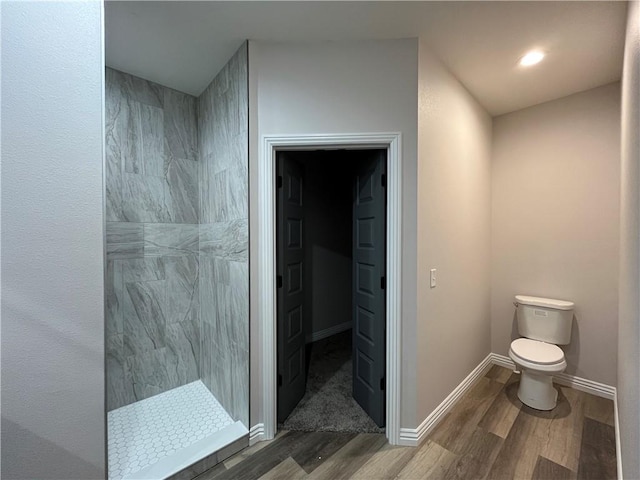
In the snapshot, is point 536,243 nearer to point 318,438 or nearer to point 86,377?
point 318,438

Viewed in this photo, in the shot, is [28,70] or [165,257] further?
[165,257]

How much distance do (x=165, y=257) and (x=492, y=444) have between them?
2751 mm

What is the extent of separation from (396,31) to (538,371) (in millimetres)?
2552

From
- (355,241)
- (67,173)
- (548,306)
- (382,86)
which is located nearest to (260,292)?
(355,241)

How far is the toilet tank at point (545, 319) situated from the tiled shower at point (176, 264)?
2.45 metres

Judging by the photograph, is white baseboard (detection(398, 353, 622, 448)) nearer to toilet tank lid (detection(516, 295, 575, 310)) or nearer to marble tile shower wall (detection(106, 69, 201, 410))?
toilet tank lid (detection(516, 295, 575, 310))

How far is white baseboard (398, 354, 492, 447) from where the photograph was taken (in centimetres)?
164

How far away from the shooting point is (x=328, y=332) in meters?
3.45

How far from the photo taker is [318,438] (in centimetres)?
171

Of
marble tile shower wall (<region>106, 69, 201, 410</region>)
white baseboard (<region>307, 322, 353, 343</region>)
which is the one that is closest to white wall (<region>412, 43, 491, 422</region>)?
white baseboard (<region>307, 322, 353, 343</region>)

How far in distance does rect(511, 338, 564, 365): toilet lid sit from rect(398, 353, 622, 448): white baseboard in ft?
1.42

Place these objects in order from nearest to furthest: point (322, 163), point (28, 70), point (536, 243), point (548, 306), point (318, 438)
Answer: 1. point (28, 70)
2. point (318, 438)
3. point (548, 306)
4. point (536, 243)
5. point (322, 163)

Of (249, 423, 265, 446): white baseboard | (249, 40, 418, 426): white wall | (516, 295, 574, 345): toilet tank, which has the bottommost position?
(249, 423, 265, 446): white baseboard

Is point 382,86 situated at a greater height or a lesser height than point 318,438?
greater
